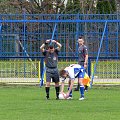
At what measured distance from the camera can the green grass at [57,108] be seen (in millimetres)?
14991

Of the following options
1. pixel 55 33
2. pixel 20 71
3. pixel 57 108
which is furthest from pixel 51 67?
pixel 55 33

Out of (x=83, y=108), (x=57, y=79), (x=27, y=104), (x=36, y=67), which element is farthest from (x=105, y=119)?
(x=36, y=67)

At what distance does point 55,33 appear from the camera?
29.8m

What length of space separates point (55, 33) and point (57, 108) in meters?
12.9

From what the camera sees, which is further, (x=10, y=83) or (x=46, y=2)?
(x=46, y=2)

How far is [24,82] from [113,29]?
4577 millimetres

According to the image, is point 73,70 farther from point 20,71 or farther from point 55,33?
point 55,33

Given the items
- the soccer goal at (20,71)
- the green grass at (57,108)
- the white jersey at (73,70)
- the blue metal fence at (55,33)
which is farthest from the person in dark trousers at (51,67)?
the blue metal fence at (55,33)

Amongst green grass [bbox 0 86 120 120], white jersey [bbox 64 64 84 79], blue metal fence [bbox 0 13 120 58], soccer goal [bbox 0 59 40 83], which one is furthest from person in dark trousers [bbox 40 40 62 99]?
blue metal fence [bbox 0 13 120 58]

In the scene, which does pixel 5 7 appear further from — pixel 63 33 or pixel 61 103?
pixel 61 103

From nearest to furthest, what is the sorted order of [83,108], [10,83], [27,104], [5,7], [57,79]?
[83,108]
[27,104]
[57,79]
[10,83]
[5,7]

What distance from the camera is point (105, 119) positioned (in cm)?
1436

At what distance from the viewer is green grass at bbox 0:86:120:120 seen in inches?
590

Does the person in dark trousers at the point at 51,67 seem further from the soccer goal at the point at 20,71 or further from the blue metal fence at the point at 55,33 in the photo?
the blue metal fence at the point at 55,33
